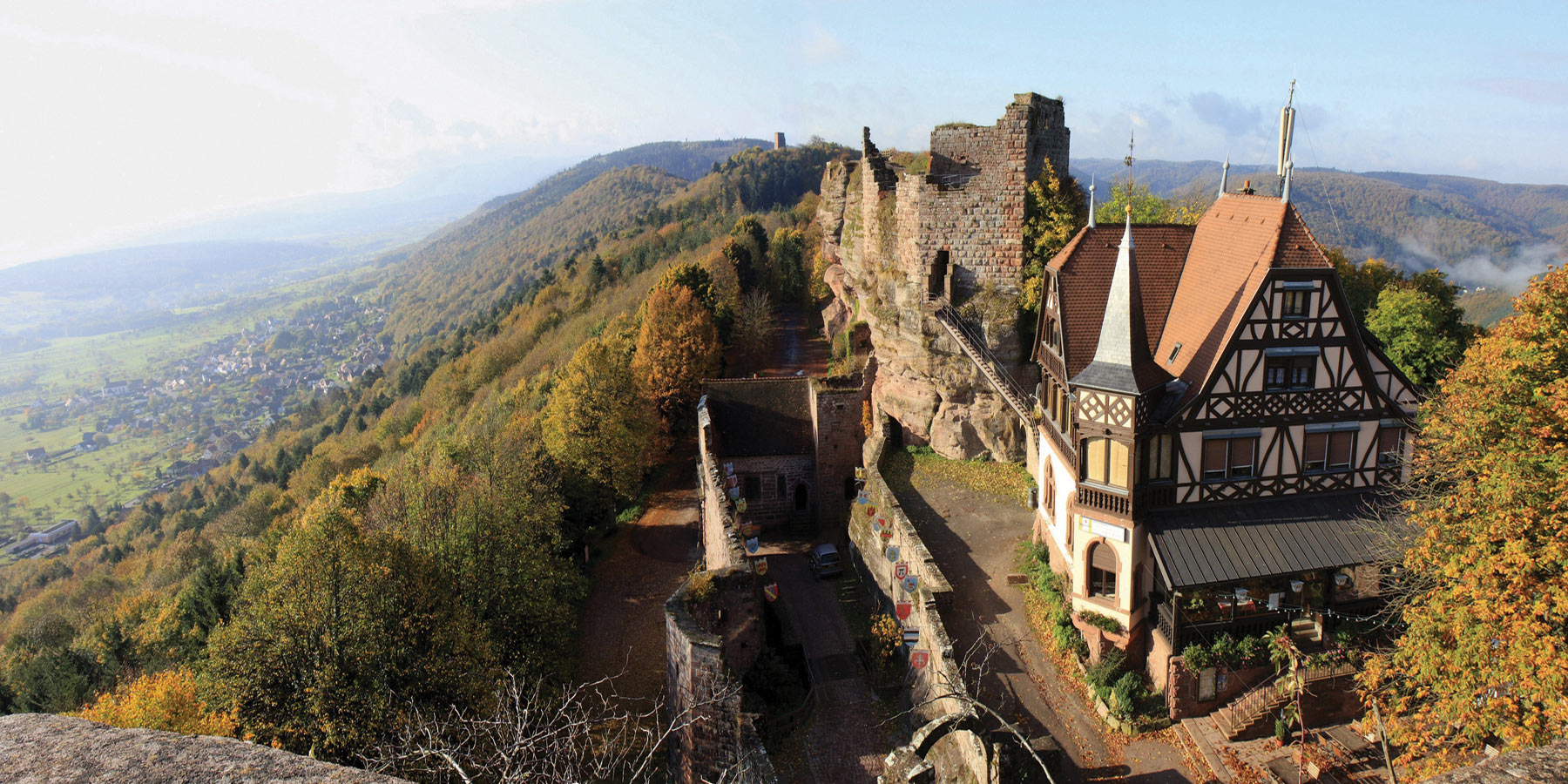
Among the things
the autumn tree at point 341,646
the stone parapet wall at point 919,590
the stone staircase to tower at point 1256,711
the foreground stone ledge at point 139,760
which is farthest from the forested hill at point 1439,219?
the foreground stone ledge at point 139,760

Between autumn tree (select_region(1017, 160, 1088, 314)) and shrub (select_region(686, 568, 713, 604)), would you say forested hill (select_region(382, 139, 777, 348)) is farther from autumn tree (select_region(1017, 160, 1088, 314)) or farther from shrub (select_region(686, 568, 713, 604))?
shrub (select_region(686, 568, 713, 604))

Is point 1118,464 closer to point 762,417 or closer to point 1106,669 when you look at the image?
point 1106,669

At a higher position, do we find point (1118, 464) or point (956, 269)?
point (956, 269)

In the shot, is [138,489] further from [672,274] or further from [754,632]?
[754,632]

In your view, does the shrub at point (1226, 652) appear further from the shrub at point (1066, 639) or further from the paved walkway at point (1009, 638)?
the shrub at point (1066, 639)

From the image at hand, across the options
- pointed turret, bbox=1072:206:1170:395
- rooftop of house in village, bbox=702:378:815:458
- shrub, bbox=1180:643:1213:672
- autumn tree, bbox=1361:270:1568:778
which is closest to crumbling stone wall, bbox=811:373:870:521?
rooftop of house in village, bbox=702:378:815:458

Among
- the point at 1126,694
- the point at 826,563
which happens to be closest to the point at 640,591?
→ the point at 826,563
